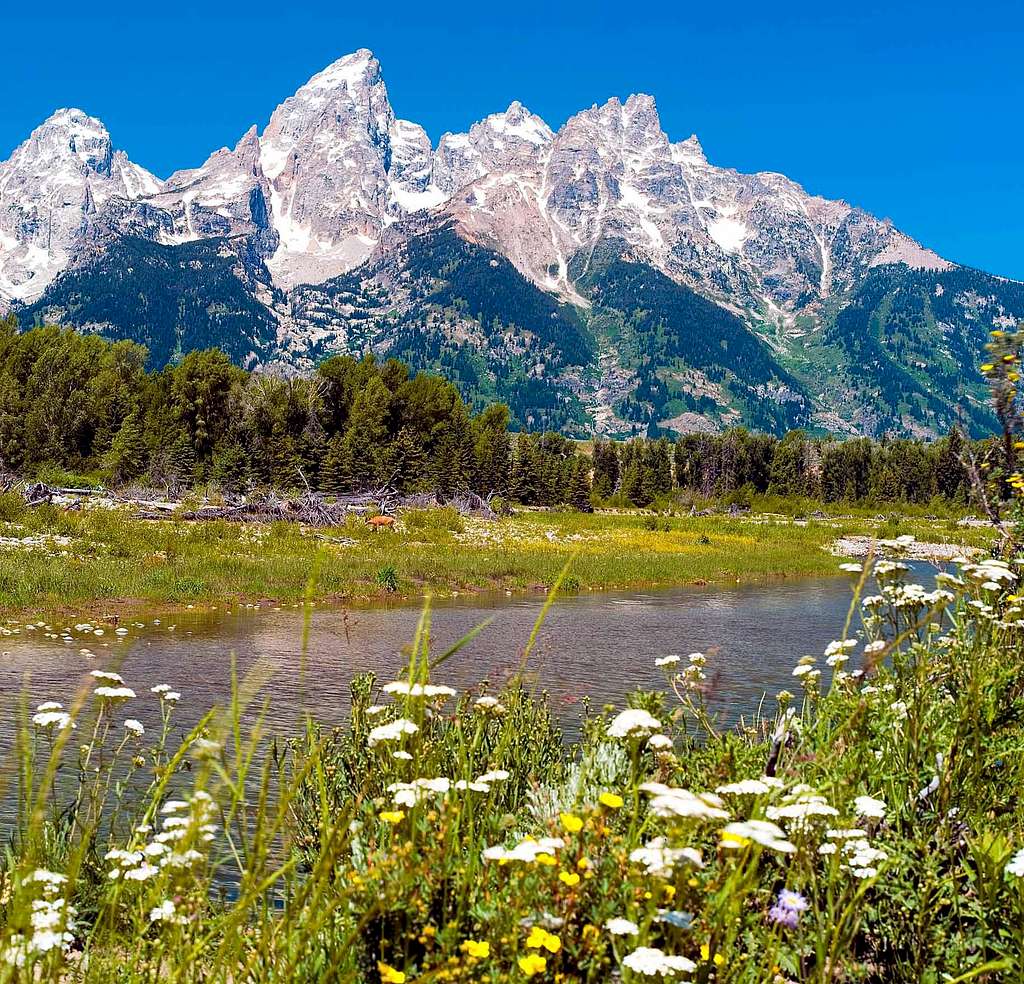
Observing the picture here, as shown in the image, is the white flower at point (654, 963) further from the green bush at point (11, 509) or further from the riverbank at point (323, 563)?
the green bush at point (11, 509)

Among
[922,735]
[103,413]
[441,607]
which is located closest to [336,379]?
[103,413]

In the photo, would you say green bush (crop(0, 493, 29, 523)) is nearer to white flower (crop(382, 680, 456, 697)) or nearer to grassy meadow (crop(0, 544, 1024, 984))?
grassy meadow (crop(0, 544, 1024, 984))

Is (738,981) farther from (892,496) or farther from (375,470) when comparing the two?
(892,496)

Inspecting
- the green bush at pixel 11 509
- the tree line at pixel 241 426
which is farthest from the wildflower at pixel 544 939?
the tree line at pixel 241 426

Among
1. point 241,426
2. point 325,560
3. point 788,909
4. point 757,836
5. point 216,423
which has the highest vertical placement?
point 216,423

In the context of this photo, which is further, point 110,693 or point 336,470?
point 336,470

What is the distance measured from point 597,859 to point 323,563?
13875 mm

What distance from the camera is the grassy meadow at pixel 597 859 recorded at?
7.53 ft

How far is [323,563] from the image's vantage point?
16.2 metres

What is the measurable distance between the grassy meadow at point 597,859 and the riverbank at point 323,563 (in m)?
11.2

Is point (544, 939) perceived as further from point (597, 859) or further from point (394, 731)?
point (394, 731)

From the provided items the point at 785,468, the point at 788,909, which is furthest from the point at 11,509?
the point at 785,468

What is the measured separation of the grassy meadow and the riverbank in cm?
1125

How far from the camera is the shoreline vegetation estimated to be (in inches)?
881
